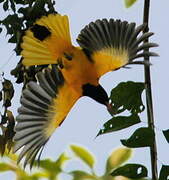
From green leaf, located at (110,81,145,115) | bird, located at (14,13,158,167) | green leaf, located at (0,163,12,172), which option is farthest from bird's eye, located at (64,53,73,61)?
green leaf, located at (0,163,12,172)

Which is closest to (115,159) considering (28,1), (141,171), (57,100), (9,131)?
(141,171)

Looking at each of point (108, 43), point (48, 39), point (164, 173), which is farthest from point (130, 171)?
point (48, 39)

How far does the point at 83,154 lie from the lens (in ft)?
3.81

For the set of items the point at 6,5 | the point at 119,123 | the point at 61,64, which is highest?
the point at 6,5

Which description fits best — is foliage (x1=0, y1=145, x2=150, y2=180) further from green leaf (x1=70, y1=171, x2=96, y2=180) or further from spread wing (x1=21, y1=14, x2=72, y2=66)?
spread wing (x1=21, y1=14, x2=72, y2=66)

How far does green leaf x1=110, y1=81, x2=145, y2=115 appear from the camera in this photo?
120cm

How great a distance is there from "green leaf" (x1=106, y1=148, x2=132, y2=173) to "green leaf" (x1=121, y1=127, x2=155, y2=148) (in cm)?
4

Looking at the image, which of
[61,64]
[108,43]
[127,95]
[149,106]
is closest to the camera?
[149,106]

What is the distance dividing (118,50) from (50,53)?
228 millimetres

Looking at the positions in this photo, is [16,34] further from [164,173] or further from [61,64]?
[164,173]

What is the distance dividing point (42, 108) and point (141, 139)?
2.13ft

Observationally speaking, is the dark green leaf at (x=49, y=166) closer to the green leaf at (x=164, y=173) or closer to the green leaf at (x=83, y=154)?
the green leaf at (x=83, y=154)

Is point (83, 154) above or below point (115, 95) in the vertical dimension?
below

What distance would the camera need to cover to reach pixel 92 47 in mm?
1531
